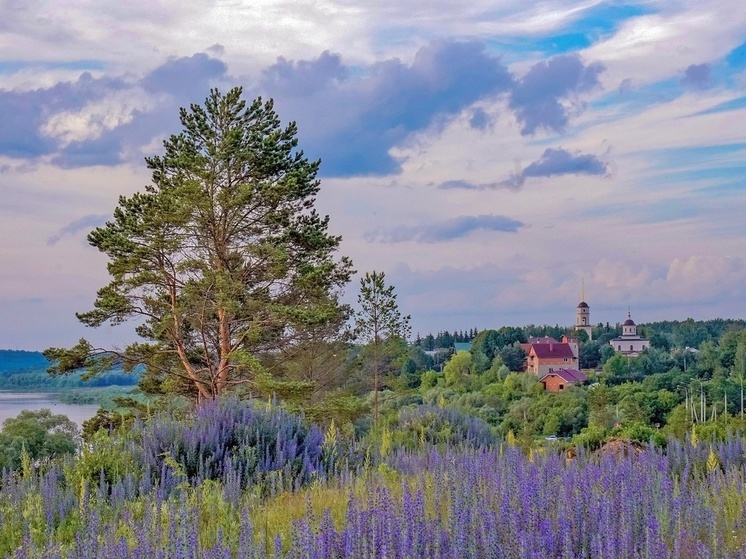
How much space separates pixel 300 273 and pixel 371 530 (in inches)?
701

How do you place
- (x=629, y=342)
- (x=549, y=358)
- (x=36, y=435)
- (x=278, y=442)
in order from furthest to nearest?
1. (x=629, y=342)
2. (x=549, y=358)
3. (x=36, y=435)
4. (x=278, y=442)

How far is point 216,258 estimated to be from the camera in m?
21.3

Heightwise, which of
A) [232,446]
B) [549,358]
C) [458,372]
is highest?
[232,446]

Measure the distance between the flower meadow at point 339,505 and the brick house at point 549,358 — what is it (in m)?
98.8

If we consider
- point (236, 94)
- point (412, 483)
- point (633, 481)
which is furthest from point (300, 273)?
point (633, 481)

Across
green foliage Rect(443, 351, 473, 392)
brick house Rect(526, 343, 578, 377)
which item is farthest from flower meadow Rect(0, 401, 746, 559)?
brick house Rect(526, 343, 578, 377)

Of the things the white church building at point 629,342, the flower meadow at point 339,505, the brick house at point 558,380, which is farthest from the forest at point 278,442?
the white church building at point 629,342

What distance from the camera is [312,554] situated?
340 centimetres

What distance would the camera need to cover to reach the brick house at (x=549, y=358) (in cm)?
10556

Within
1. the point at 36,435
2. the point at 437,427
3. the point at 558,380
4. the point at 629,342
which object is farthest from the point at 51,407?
the point at 629,342

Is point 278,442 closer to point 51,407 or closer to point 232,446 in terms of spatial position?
point 232,446

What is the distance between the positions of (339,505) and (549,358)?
341ft

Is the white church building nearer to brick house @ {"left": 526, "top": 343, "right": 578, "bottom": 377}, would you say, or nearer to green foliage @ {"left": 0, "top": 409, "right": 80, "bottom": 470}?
brick house @ {"left": 526, "top": 343, "right": 578, "bottom": 377}

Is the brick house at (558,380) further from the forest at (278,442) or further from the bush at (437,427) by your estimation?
the bush at (437,427)
